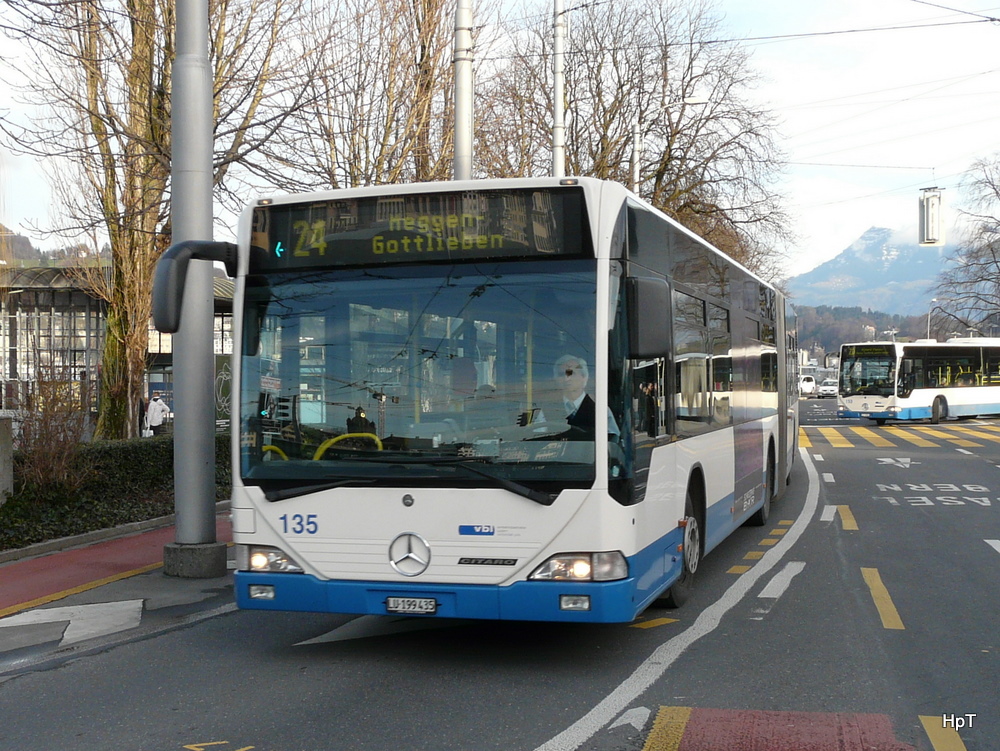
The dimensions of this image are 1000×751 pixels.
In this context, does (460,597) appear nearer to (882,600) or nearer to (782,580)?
(882,600)

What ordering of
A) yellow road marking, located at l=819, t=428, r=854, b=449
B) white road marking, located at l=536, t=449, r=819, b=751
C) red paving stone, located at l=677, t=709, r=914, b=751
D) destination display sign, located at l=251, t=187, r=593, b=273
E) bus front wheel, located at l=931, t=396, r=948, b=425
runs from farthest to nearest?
bus front wheel, located at l=931, t=396, r=948, b=425 → yellow road marking, located at l=819, t=428, r=854, b=449 → destination display sign, located at l=251, t=187, r=593, b=273 → white road marking, located at l=536, t=449, r=819, b=751 → red paving stone, located at l=677, t=709, r=914, b=751

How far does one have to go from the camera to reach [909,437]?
32.1 metres

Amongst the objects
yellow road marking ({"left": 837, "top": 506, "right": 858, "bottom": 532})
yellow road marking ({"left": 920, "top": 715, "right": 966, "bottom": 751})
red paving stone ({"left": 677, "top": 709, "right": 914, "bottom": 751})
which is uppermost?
red paving stone ({"left": 677, "top": 709, "right": 914, "bottom": 751})

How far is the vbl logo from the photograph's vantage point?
20.8 ft

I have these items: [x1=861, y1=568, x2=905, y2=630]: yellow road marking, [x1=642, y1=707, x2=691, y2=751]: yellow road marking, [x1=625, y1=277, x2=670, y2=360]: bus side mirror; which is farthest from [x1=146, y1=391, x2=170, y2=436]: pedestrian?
[x1=642, y1=707, x2=691, y2=751]: yellow road marking

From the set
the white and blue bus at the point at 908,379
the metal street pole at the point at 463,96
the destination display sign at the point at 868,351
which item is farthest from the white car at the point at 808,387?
the metal street pole at the point at 463,96

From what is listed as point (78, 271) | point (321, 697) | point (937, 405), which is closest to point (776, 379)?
point (321, 697)

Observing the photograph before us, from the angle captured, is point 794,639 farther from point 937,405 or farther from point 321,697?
point 937,405

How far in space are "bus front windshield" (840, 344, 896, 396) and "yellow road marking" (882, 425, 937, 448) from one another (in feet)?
8.51

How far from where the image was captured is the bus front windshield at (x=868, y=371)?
40.8 m

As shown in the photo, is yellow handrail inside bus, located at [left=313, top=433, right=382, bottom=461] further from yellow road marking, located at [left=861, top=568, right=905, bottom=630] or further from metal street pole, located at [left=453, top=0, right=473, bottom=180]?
metal street pole, located at [left=453, top=0, right=473, bottom=180]

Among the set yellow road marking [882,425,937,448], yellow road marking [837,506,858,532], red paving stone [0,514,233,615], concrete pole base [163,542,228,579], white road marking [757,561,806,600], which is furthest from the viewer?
yellow road marking [882,425,937,448]

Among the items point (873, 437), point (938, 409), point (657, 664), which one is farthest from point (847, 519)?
point (938, 409)

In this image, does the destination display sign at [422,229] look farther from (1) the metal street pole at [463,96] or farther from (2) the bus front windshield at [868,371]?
(2) the bus front windshield at [868,371]
